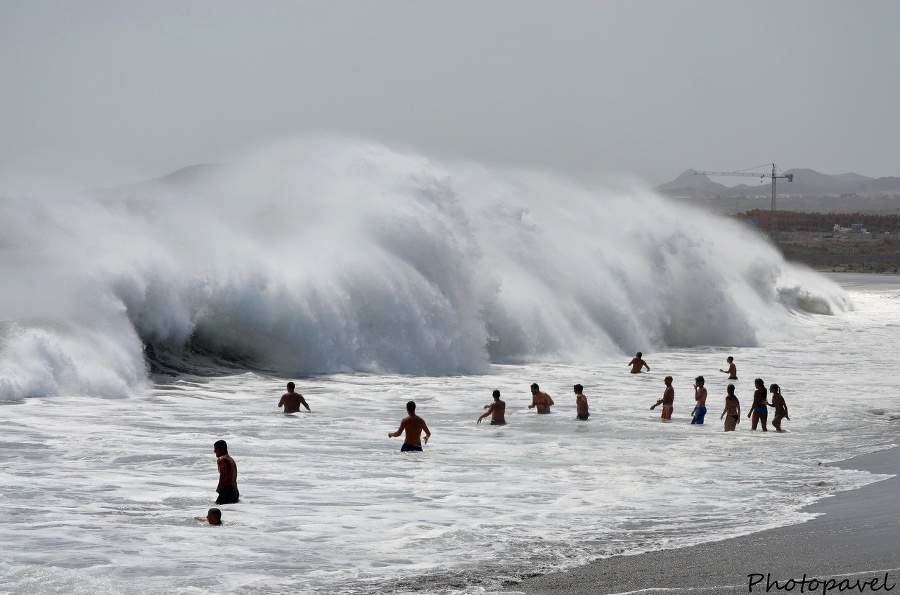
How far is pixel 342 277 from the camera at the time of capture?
26812mm

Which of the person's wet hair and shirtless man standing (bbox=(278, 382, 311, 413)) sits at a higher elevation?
shirtless man standing (bbox=(278, 382, 311, 413))

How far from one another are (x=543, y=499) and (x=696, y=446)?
15.1 feet

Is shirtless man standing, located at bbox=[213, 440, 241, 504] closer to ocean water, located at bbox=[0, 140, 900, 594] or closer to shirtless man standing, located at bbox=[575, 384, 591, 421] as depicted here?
ocean water, located at bbox=[0, 140, 900, 594]

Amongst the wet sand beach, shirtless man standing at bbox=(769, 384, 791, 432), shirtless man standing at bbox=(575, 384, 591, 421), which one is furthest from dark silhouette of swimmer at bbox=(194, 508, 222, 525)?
shirtless man standing at bbox=(769, 384, 791, 432)

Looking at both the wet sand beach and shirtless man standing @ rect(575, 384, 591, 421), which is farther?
shirtless man standing @ rect(575, 384, 591, 421)

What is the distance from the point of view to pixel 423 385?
22.6 metres

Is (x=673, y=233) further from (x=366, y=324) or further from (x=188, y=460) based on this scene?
(x=188, y=460)

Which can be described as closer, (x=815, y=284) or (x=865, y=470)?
(x=865, y=470)

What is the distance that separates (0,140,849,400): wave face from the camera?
2108 centimetres

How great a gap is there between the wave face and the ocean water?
0.29 feet

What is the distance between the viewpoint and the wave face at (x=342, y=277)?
21078mm

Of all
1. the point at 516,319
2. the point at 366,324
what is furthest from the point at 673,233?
the point at 366,324

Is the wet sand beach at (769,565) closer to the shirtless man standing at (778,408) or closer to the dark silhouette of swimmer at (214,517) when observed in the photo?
the dark silhouette of swimmer at (214,517)

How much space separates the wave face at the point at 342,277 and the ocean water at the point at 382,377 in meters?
0.09
